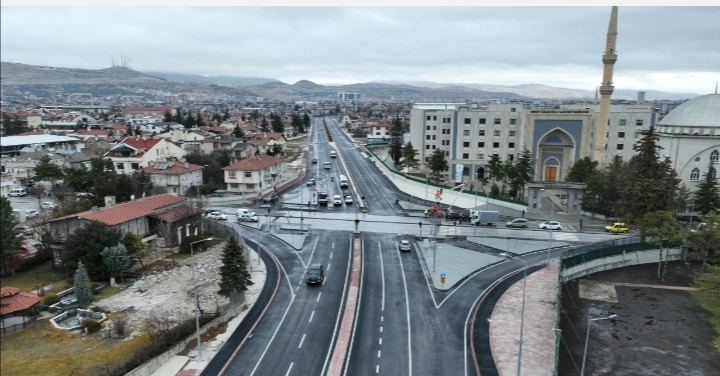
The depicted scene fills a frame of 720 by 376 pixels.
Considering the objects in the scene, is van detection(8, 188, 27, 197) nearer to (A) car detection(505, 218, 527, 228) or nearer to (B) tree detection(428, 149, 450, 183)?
(B) tree detection(428, 149, 450, 183)

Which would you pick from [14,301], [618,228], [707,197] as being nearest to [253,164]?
[14,301]

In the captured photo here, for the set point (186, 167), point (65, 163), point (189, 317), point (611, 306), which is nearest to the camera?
point (189, 317)

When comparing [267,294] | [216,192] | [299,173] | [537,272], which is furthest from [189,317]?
[299,173]

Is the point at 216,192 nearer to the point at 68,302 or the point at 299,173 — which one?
the point at 299,173

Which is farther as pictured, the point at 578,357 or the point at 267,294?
the point at 267,294

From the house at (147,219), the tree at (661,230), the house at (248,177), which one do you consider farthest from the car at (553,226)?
the house at (248,177)

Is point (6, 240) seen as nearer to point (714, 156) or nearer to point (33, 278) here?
point (33, 278)

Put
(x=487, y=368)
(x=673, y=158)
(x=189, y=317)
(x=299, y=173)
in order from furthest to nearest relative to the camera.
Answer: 1. (x=299, y=173)
2. (x=673, y=158)
3. (x=189, y=317)
4. (x=487, y=368)
